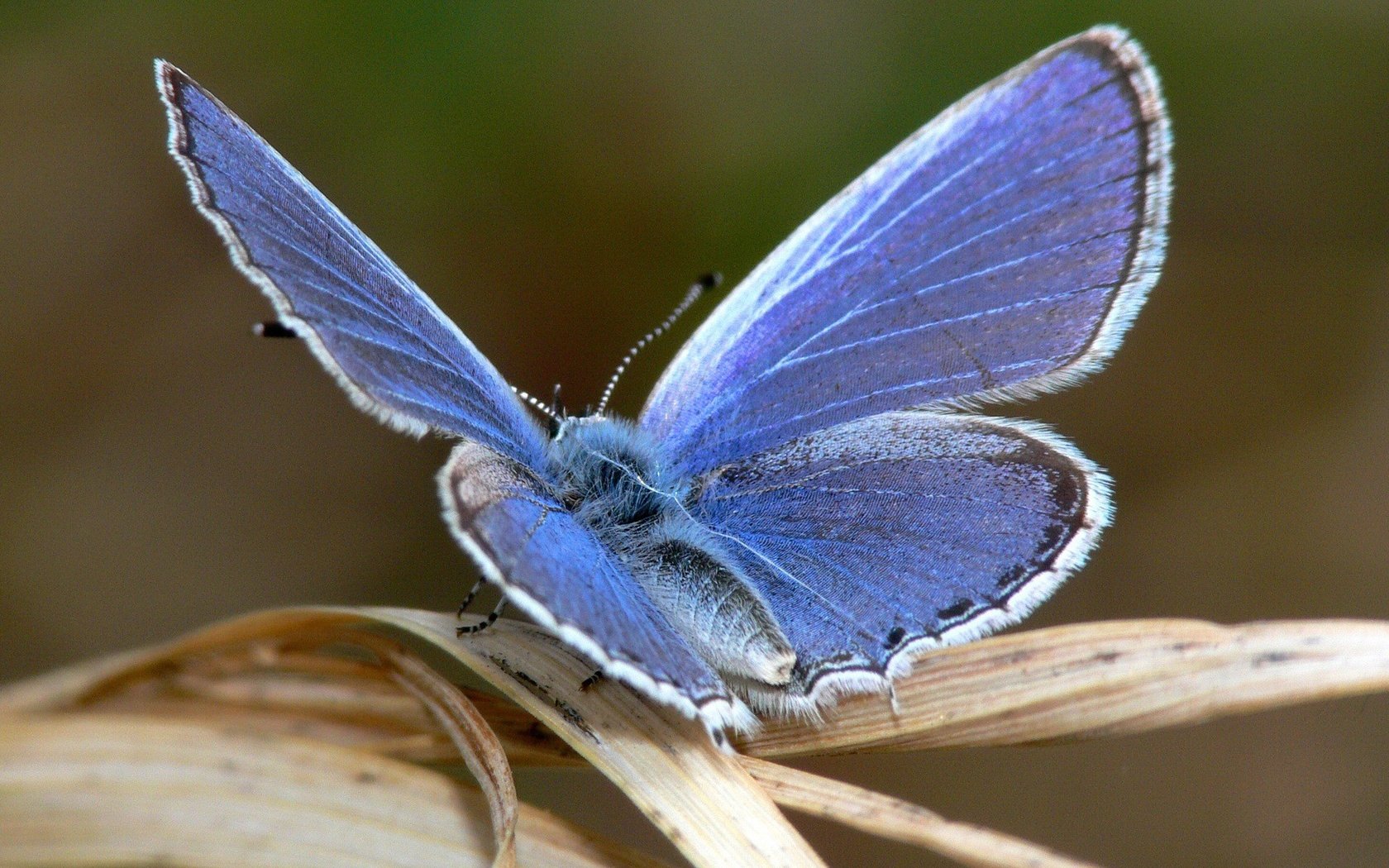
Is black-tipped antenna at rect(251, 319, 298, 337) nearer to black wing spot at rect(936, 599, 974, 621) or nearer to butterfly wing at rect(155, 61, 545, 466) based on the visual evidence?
butterfly wing at rect(155, 61, 545, 466)

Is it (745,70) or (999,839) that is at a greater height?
(745,70)

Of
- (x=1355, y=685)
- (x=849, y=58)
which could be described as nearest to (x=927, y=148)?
(x=1355, y=685)

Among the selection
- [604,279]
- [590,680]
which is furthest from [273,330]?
[604,279]

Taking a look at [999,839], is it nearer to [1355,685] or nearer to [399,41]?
[1355,685]

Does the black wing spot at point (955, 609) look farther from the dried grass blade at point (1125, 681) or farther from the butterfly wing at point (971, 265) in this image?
the butterfly wing at point (971, 265)

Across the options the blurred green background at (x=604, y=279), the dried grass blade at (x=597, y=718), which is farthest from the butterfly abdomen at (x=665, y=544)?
the blurred green background at (x=604, y=279)

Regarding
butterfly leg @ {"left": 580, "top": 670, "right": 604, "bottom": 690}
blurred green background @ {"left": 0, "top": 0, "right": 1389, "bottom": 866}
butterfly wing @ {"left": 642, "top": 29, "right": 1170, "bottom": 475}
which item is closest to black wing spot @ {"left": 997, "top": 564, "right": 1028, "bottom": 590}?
butterfly wing @ {"left": 642, "top": 29, "right": 1170, "bottom": 475}

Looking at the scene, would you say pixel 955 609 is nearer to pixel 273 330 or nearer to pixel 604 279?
pixel 273 330
